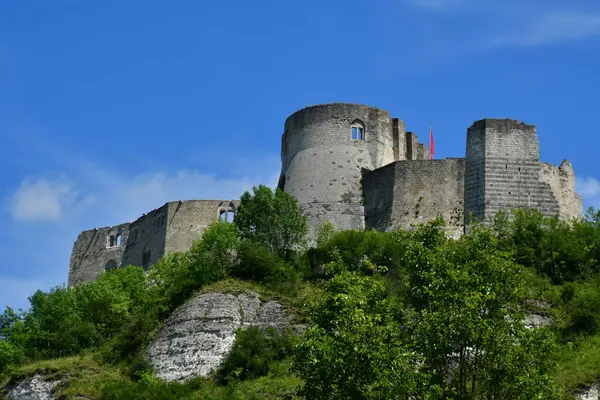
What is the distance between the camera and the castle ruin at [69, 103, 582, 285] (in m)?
57.0

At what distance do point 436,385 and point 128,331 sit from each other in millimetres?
20807

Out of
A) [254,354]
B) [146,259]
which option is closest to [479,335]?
[254,354]

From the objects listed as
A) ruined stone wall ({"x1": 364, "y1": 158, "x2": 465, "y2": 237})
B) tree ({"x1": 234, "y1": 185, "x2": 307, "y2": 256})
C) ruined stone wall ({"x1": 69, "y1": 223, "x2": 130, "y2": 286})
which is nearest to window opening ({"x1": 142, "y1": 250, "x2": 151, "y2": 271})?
ruined stone wall ({"x1": 69, "y1": 223, "x2": 130, "y2": 286})

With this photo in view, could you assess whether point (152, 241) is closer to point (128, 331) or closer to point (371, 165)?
point (371, 165)

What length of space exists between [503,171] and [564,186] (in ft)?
10.5

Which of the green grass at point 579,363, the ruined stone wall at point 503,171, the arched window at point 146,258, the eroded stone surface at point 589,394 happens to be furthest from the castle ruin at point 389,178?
the eroded stone surface at point 589,394

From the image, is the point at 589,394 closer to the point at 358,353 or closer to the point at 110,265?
the point at 358,353

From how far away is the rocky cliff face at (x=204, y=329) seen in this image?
47.0 meters

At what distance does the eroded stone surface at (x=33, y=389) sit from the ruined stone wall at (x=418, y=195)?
1880 centimetres

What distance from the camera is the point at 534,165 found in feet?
188

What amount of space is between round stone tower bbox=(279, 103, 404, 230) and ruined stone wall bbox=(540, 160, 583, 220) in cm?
889

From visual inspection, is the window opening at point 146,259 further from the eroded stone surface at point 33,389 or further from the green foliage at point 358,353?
the green foliage at point 358,353

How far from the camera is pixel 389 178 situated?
5994 centimetres

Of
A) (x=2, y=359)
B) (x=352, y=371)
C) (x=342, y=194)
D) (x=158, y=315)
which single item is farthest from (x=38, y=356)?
(x=352, y=371)
